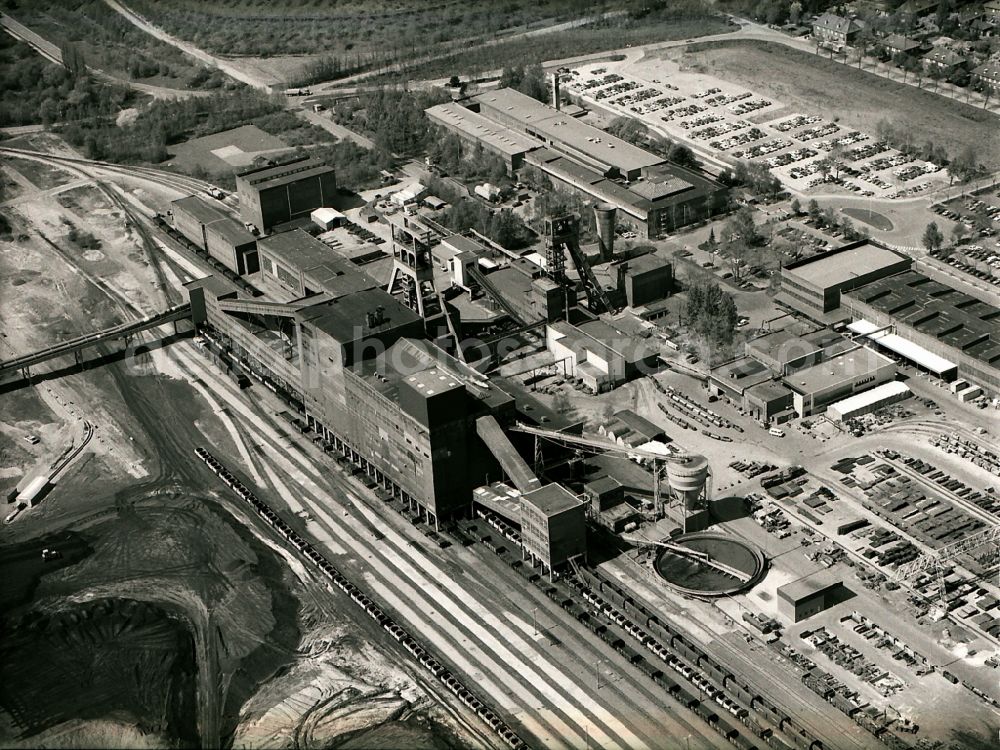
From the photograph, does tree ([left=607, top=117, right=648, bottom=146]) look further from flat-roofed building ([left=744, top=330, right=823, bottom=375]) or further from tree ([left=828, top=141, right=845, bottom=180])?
flat-roofed building ([left=744, top=330, right=823, bottom=375])

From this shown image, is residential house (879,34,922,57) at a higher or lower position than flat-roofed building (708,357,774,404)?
higher

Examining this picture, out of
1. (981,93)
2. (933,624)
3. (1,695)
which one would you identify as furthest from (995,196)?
(1,695)

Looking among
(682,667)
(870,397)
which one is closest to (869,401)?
(870,397)

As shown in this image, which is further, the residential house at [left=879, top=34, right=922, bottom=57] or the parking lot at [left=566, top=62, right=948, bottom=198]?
the residential house at [left=879, top=34, right=922, bottom=57]

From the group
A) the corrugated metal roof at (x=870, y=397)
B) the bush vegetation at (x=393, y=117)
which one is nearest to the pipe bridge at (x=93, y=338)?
the bush vegetation at (x=393, y=117)

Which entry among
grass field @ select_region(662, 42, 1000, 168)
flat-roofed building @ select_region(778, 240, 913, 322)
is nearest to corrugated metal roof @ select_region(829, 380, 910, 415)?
flat-roofed building @ select_region(778, 240, 913, 322)

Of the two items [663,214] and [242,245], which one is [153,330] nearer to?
[242,245]
